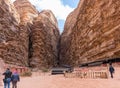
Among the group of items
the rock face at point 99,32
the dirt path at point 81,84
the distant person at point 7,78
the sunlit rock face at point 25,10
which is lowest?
the dirt path at point 81,84

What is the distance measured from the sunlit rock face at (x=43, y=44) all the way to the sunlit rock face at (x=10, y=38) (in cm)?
575

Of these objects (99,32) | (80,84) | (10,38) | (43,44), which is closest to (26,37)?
(43,44)

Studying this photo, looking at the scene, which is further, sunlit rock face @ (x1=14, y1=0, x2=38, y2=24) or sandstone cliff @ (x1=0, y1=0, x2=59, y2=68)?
sunlit rock face @ (x1=14, y1=0, x2=38, y2=24)

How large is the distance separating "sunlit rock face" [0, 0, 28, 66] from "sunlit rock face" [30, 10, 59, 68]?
5749 mm

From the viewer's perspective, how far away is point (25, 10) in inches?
4331

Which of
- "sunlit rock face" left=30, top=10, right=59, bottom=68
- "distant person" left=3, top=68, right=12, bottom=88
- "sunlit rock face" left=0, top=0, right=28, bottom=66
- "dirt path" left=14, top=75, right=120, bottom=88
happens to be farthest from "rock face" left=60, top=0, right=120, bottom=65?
"distant person" left=3, top=68, right=12, bottom=88

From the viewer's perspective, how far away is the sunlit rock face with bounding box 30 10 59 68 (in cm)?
9350

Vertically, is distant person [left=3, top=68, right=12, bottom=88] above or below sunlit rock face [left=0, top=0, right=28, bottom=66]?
below

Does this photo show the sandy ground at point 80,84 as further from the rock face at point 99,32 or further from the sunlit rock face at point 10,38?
the sunlit rock face at point 10,38

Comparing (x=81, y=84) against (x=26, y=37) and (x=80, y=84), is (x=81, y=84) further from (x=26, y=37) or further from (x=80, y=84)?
(x=26, y=37)

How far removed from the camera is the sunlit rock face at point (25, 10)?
334 feet

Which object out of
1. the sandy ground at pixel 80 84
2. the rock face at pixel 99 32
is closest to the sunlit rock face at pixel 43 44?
the rock face at pixel 99 32

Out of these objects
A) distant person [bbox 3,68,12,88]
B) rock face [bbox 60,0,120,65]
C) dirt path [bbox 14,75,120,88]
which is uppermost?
rock face [bbox 60,0,120,65]

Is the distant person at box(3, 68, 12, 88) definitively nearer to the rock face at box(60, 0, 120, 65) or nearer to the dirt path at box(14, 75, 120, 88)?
the dirt path at box(14, 75, 120, 88)
